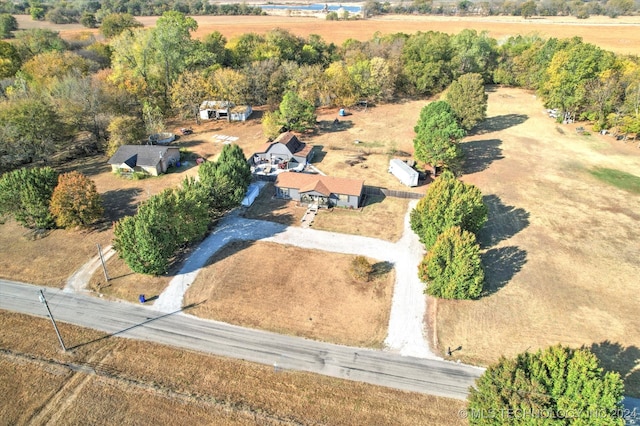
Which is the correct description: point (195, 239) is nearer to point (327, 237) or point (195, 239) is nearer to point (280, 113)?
point (327, 237)

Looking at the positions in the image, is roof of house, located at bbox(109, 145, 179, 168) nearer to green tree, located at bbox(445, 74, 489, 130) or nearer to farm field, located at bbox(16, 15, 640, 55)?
green tree, located at bbox(445, 74, 489, 130)

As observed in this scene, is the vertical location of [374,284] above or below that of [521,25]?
below

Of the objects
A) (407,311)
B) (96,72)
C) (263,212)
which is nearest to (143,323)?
(263,212)

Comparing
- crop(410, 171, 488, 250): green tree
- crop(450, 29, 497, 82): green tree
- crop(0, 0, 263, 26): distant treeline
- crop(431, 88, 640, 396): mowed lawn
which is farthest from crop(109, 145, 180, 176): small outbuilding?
crop(0, 0, 263, 26): distant treeline

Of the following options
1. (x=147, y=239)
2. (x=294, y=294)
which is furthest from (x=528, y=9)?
(x=147, y=239)

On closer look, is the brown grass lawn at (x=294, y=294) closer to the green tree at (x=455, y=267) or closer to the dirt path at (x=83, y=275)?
the green tree at (x=455, y=267)

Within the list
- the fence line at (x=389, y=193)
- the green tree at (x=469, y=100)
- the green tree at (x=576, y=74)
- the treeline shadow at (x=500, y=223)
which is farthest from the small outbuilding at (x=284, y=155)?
the green tree at (x=576, y=74)
